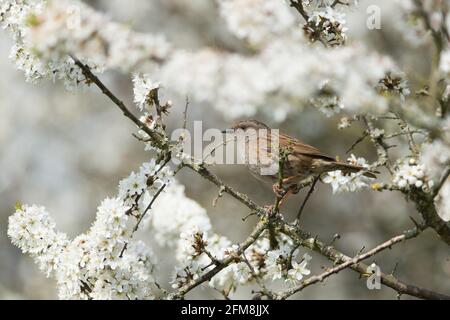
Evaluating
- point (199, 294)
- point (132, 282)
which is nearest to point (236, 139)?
point (132, 282)

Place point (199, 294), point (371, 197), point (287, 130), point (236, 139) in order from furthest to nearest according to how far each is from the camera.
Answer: point (371, 197), point (287, 130), point (199, 294), point (236, 139)

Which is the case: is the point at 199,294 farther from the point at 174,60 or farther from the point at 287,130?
the point at 174,60

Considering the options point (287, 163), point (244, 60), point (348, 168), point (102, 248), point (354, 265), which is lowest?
point (354, 265)

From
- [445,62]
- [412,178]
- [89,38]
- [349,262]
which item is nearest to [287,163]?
[349,262]

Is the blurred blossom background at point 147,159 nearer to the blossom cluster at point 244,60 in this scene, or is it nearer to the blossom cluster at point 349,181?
the blossom cluster at point 349,181

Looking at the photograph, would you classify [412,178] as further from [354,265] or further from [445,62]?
[354,265]

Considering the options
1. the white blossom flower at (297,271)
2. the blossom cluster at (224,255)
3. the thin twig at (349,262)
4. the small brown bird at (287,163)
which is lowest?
the thin twig at (349,262)

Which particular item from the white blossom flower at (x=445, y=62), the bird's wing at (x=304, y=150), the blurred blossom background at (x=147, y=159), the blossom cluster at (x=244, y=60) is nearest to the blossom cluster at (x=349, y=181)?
the blossom cluster at (x=244, y=60)

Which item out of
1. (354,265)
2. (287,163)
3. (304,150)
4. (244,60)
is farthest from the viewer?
(304,150)
